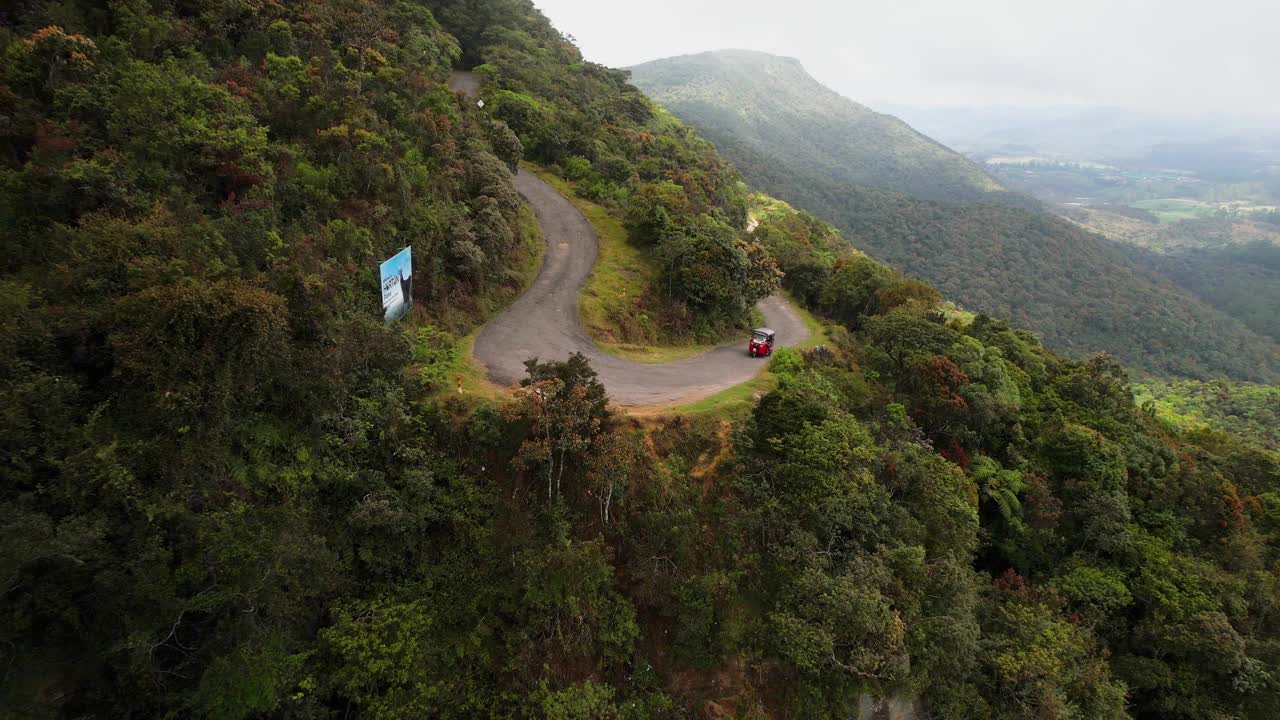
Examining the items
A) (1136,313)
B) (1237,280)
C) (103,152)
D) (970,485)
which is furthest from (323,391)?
(1237,280)

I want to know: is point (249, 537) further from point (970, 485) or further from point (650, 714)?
point (970, 485)

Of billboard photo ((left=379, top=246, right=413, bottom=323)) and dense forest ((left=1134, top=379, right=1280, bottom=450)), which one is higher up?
billboard photo ((left=379, top=246, right=413, bottom=323))

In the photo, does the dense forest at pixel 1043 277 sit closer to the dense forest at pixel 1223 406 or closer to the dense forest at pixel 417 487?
the dense forest at pixel 1223 406

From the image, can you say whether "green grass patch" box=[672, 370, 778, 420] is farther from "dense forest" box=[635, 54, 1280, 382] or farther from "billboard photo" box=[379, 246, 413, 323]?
"dense forest" box=[635, 54, 1280, 382]

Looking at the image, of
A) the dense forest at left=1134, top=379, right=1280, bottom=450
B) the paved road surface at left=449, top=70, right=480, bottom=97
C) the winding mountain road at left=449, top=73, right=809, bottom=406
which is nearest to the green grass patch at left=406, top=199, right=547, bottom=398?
the winding mountain road at left=449, top=73, right=809, bottom=406

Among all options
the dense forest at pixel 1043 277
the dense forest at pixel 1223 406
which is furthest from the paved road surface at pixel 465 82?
the dense forest at pixel 1043 277

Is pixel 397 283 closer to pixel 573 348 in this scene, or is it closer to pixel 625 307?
pixel 573 348

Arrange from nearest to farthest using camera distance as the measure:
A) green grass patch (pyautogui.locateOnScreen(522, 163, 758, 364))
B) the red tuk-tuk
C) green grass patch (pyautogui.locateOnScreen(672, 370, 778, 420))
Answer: green grass patch (pyautogui.locateOnScreen(672, 370, 778, 420))
green grass patch (pyautogui.locateOnScreen(522, 163, 758, 364))
the red tuk-tuk

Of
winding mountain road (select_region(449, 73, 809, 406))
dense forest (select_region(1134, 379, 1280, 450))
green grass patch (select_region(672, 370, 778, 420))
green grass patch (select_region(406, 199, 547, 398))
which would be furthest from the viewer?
dense forest (select_region(1134, 379, 1280, 450))
